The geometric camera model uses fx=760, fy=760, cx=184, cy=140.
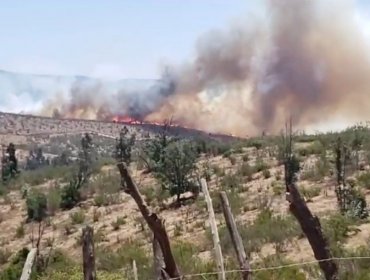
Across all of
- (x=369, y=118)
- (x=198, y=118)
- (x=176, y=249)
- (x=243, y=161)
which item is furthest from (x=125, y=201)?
(x=198, y=118)

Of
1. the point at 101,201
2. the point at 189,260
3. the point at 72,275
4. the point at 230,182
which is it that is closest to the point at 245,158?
the point at 230,182

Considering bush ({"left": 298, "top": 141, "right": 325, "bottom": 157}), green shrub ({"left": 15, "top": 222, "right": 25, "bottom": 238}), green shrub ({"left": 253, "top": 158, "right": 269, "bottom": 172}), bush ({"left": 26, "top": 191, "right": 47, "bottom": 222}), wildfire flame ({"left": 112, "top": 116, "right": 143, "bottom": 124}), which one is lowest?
green shrub ({"left": 15, "top": 222, "right": 25, "bottom": 238})

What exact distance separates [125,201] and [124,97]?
147 feet

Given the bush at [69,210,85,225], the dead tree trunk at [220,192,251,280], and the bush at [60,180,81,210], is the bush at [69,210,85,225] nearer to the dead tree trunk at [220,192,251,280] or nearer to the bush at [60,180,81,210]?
the bush at [60,180,81,210]

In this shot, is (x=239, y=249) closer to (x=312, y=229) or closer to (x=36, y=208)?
(x=312, y=229)

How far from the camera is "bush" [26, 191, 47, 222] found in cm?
2672

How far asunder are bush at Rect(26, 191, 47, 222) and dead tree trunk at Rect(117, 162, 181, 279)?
55.7 feet

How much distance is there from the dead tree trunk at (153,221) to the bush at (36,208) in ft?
55.7

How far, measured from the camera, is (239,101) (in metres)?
51.4

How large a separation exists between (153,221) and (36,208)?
17.7 m

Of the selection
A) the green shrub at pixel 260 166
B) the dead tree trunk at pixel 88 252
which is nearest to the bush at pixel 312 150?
Result: the green shrub at pixel 260 166

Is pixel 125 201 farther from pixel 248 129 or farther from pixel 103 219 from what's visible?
pixel 248 129

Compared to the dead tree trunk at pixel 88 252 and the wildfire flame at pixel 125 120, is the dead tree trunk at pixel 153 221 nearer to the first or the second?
the dead tree trunk at pixel 88 252

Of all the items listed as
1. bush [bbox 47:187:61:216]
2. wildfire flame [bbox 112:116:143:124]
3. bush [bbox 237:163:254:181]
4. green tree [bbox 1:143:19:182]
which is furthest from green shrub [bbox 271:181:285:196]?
wildfire flame [bbox 112:116:143:124]
